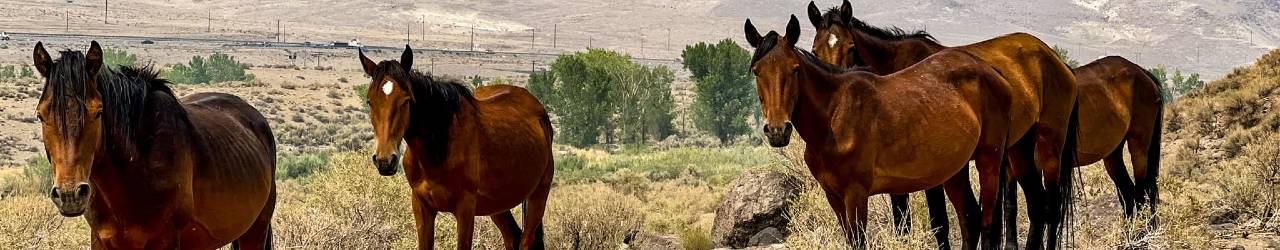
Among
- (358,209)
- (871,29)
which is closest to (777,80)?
(871,29)

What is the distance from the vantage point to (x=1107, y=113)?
10.6 meters

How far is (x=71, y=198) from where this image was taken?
4.91m

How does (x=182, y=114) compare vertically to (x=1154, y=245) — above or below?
above

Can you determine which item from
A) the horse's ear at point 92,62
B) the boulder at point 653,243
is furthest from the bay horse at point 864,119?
the boulder at point 653,243

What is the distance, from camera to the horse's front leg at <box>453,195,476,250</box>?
7801 millimetres

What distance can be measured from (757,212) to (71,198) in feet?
34.2

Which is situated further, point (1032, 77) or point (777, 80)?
point (1032, 77)

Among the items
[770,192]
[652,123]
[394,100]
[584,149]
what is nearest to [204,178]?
[394,100]

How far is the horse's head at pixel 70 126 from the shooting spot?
4.92m

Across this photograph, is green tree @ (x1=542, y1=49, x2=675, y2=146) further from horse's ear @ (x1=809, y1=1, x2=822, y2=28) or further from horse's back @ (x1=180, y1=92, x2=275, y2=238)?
horse's back @ (x1=180, y1=92, x2=275, y2=238)

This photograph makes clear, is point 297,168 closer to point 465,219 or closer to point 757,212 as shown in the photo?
point 757,212

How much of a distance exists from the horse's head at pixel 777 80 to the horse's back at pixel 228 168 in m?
2.53

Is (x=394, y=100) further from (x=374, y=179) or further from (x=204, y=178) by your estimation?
(x=374, y=179)

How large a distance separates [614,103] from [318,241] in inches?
1886
